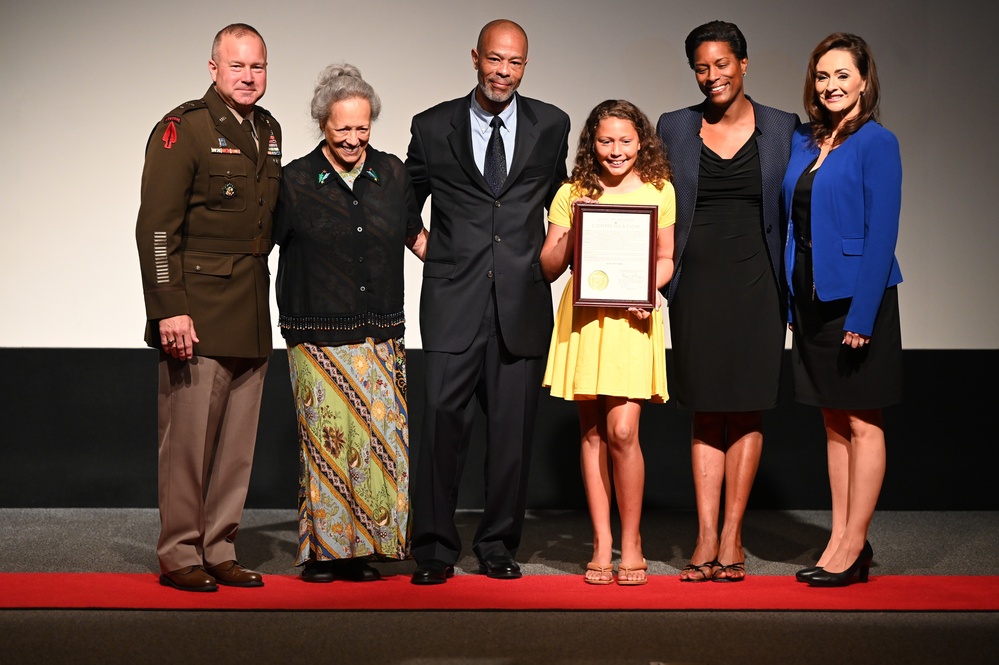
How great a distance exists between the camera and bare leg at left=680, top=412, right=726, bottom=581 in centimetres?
377

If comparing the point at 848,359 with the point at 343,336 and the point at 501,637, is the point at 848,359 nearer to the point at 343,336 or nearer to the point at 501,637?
the point at 501,637

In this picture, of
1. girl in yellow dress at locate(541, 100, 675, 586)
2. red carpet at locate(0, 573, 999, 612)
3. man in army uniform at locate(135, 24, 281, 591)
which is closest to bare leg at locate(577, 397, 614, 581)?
girl in yellow dress at locate(541, 100, 675, 586)

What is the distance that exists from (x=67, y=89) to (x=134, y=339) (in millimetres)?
1172

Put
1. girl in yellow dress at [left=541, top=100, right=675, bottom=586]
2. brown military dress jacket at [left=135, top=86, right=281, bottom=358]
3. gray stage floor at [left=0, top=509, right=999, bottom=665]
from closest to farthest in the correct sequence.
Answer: gray stage floor at [left=0, top=509, right=999, bottom=665]
brown military dress jacket at [left=135, top=86, right=281, bottom=358]
girl in yellow dress at [left=541, top=100, right=675, bottom=586]

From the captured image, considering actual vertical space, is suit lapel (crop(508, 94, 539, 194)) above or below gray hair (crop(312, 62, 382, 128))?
below

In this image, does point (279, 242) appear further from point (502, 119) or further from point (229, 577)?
point (229, 577)

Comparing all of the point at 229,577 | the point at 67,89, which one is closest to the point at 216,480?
the point at 229,577

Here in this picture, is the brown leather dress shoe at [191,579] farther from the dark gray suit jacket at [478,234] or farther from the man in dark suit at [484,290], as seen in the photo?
the dark gray suit jacket at [478,234]

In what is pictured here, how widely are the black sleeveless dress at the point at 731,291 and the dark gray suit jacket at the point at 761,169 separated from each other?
2 cm

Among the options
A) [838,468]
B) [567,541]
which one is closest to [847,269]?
[838,468]

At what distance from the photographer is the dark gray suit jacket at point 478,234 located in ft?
12.3

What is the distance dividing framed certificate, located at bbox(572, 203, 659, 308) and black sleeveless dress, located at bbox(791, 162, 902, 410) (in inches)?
19.4

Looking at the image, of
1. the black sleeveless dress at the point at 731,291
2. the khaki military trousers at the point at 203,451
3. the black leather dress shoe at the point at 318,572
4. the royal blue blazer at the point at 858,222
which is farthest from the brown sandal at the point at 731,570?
the khaki military trousers at the point at 203,451

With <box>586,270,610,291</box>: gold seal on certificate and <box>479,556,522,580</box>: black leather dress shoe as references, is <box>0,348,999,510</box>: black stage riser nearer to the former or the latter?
<box>479,556,522,580</box>: black leather dress shoe
